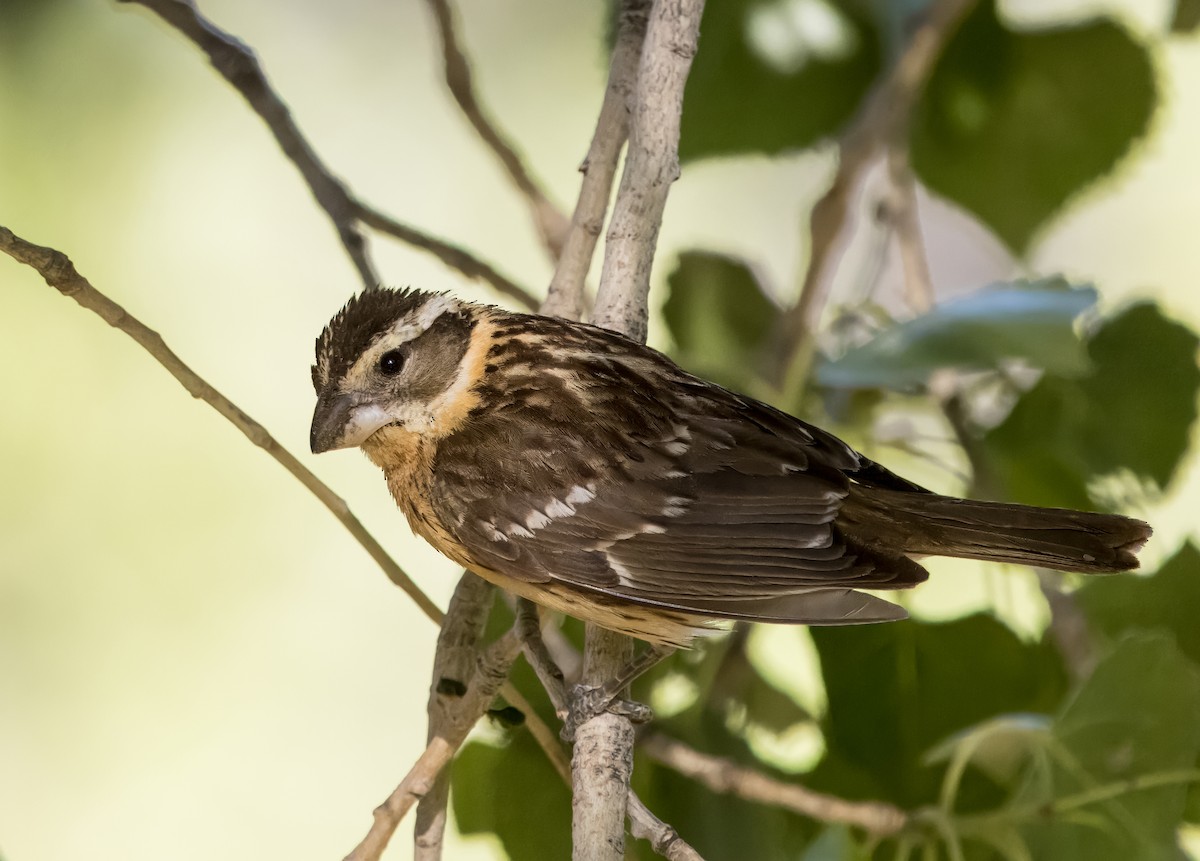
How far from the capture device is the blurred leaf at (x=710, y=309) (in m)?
2.57

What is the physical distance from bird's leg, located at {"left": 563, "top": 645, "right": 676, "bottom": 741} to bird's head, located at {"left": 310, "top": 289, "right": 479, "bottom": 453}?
1.73 feet

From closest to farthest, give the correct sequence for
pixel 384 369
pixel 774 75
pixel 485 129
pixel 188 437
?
pixel 384 369
pixel 485 129
pixel 774 75
pixel 188 437

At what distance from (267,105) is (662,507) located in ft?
3.28

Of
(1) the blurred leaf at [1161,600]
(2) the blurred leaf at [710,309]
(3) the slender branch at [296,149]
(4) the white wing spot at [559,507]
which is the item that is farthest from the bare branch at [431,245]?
(1) the blurred leaf at [1161,600]

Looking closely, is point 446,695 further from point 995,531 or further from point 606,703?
point 995,531

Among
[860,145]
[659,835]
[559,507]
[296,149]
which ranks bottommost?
[659,835]

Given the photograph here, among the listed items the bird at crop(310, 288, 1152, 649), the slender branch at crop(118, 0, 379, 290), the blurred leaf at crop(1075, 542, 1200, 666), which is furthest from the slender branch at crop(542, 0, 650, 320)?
the blurred leaf at crop(1075, 542, 1200, 666)

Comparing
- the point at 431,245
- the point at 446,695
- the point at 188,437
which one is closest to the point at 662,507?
the point at 446,695

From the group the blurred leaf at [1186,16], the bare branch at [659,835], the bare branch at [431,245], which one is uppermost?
the blurred leaf at [1186,16]

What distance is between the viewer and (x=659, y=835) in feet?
5.11

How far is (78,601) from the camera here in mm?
3598

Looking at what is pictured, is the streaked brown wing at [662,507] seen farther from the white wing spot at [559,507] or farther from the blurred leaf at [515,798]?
the blurred leaf at [515,798]

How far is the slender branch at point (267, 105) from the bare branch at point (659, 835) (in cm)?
100

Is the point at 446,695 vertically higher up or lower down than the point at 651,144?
lower down
